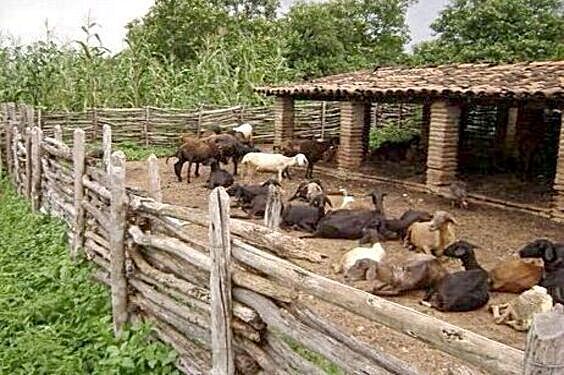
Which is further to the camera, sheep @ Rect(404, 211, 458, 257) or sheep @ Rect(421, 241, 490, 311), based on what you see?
sheep @ Rect(404, 211, 458, 257)

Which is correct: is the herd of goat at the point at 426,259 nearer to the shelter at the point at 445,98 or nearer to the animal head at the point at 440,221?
the animal head at the point at 440,221

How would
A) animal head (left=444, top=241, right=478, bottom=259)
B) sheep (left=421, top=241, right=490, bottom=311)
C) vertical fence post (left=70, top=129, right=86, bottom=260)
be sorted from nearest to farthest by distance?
1. sheep (left=421, top=241, right=490, bottom=311)
2. animal head (left=444, top=241, right=478, bottom=259)
3. vertical fence post (left=70, top=129, right=86, bottom=260)

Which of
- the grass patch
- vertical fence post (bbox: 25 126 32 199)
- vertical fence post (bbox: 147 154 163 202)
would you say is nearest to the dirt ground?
the grass patch

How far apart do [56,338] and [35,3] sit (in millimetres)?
23209

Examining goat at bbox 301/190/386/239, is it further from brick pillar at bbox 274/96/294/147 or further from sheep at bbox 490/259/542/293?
brick pillar at bbox 274/96/294/147

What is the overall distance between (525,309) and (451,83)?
275 inches

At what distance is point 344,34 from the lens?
32.8 metres

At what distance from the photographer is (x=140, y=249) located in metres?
5.25

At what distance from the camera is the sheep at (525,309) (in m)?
5.23

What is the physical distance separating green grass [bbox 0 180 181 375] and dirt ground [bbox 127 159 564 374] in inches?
58.6

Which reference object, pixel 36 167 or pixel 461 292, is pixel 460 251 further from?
pixel 36 167

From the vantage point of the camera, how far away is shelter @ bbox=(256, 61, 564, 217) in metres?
10.3

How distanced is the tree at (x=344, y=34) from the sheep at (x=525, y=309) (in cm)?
2288

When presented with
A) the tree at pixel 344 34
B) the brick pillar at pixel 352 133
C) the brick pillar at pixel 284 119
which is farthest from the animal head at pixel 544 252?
the tree at pixel 344 34
